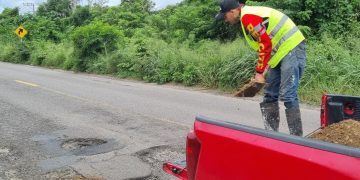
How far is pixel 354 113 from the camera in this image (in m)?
3.57

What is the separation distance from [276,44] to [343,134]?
1.75 m

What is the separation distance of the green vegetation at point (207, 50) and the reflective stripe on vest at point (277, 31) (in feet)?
20.7

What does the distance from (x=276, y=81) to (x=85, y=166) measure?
2.44 meters

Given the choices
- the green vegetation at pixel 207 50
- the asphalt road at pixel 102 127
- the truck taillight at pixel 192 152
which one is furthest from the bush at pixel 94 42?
the truck taillight at pixel 192 152

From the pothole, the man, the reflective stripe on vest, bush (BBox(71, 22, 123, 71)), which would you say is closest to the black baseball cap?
the man

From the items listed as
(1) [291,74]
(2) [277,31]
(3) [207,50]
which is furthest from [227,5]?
(3) [207,50]

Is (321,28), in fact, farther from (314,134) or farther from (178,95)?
(314,134)

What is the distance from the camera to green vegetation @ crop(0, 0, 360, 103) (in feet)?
38.1

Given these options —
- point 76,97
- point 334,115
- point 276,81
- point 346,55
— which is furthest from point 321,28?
point 334,115

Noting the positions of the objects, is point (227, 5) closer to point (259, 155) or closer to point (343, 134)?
point (343, 134)

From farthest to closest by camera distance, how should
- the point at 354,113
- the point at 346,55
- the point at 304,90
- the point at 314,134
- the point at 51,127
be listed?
the point at 346,55 → the point at 304,90 → the point at 51,127 → the point at 354,113 → the point at 314,134

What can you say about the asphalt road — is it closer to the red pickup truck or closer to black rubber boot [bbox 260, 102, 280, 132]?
black rubber boot [bbox 260, 102, 280, 132]

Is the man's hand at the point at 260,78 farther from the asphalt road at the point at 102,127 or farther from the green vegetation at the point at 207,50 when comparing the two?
the green vegetation at the point at 207,50

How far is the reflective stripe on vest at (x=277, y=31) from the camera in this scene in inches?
176
